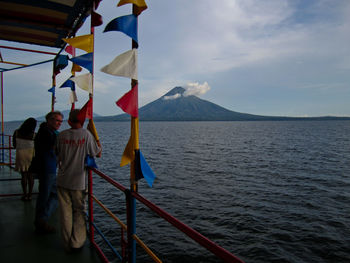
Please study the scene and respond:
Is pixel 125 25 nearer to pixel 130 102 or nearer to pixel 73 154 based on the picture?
pixel 130 102

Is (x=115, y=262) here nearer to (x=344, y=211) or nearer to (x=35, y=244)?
(x=35, y=244)

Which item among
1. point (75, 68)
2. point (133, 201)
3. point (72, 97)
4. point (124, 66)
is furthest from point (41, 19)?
point (133, 201)

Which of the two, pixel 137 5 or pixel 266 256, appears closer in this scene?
pixel 137 5

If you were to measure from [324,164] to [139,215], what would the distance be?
68.0 ft

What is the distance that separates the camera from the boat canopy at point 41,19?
4.34 metres

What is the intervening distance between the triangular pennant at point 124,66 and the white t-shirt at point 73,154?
124 cm

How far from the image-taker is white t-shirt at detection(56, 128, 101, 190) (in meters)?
3.36

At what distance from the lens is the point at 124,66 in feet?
8.21

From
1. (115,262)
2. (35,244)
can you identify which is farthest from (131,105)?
(115,262)

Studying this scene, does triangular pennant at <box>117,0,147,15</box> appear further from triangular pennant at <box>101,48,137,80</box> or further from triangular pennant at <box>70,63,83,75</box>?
triangular pennant at <box>70,63,83,75</box>

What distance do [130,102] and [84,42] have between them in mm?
1750

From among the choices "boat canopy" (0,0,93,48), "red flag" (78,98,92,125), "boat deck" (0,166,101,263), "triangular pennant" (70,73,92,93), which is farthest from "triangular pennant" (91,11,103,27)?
"boat deck" (0,166,101,263)

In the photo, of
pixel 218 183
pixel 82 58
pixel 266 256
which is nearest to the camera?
pixel 82 58

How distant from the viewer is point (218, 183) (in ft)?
56.1
